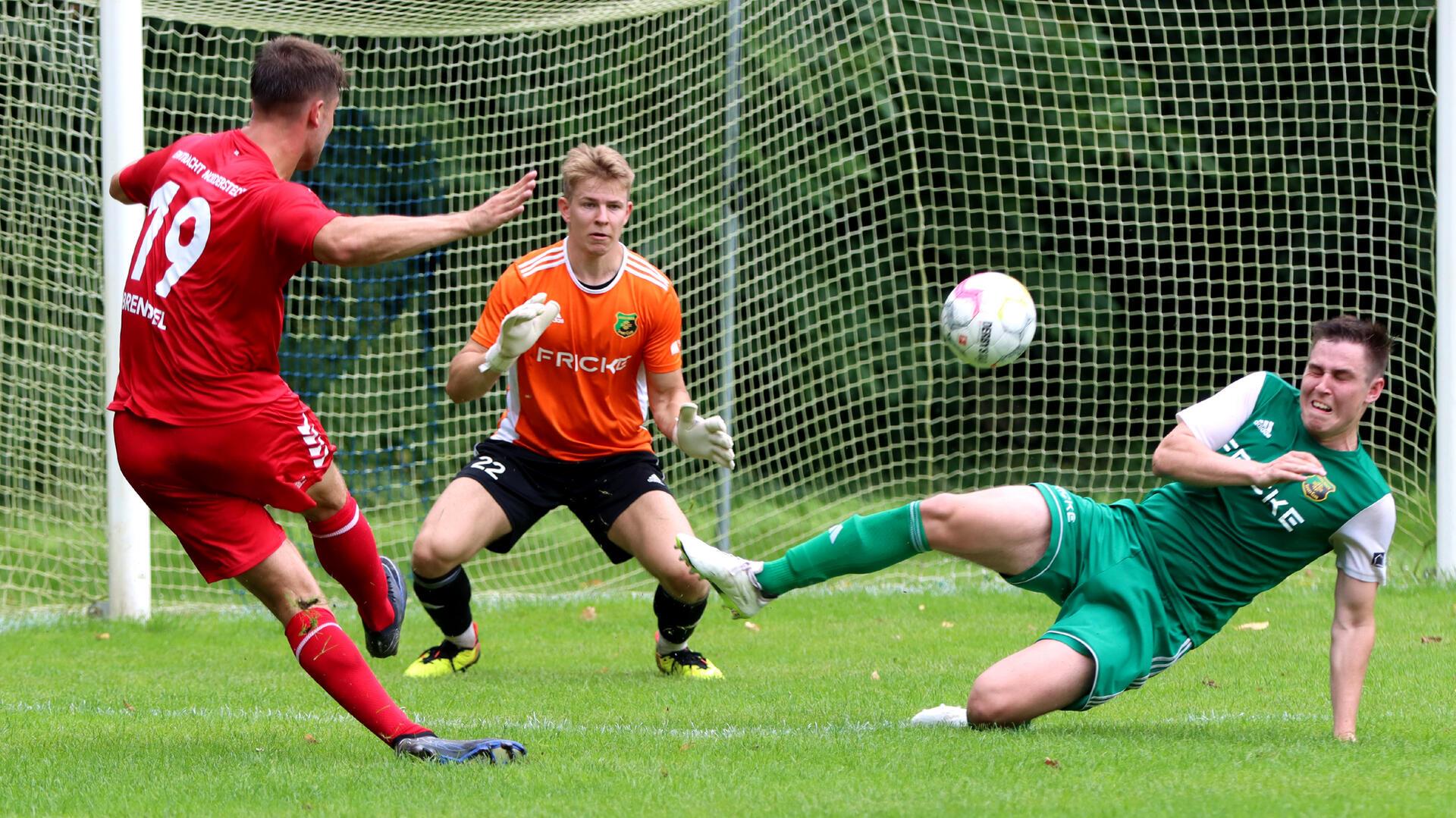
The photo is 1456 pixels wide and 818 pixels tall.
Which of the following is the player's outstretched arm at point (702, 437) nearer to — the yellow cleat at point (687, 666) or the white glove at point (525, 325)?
the white glove at point (525, 325)

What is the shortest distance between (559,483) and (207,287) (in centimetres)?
259

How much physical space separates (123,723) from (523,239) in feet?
19.4

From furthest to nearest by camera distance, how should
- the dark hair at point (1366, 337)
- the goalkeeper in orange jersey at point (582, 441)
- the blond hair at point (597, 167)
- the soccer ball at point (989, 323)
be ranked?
the goalkeeper in orange jersey at point (582, 441), the blond hair at point (597, 167), the soccer ball at point (989, 323), the dark hair at point (1366, 337)

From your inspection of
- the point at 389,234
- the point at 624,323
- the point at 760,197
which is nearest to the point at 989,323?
the point at 624,323

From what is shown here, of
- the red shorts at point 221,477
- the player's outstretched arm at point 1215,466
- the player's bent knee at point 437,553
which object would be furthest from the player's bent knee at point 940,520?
the player's bent knee at point 437,553

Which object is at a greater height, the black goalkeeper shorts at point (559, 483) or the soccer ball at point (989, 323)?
the soccer ball at point (989, 323)

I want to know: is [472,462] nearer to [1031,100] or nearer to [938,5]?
[938,5]

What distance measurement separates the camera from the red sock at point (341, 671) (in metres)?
4.30

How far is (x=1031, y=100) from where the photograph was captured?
12.5 metres

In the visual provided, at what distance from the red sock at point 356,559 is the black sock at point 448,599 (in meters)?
1.31

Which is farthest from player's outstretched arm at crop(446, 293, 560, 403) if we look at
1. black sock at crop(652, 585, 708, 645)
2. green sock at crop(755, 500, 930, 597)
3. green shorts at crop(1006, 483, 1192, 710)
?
green shorts at crop(1006, 483, 1192, 710)

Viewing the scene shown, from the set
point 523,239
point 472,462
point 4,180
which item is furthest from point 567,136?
point 472,462

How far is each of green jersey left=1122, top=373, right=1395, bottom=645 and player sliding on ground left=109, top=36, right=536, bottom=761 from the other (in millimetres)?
2286

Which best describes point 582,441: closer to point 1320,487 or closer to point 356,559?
point 356,559
